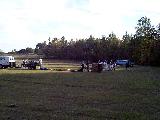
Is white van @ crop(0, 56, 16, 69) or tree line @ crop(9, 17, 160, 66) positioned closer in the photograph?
white van @ crop(0, 56, 16, 69)

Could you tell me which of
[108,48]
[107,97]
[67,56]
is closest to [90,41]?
[67,56]

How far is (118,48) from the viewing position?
418ft

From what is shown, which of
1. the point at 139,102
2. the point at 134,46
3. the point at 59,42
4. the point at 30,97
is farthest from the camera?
the point at 59,42

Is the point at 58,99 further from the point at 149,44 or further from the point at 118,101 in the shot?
the point at 149,44

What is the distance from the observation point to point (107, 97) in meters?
24.7

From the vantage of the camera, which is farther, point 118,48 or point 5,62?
point 118,48

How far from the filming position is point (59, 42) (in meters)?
181

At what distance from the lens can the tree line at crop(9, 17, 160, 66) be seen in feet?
334

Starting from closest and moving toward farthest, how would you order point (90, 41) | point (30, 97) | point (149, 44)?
point (30, 97), point (149, 44), point (90, 41)

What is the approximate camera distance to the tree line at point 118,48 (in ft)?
334

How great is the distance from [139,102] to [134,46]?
90.0m

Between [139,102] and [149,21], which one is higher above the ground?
[149,21]

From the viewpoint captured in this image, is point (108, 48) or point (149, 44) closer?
point (149, 44)

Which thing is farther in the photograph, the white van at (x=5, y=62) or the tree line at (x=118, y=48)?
the tree line at (x=118, y=48)
